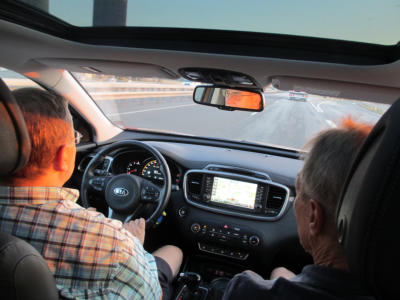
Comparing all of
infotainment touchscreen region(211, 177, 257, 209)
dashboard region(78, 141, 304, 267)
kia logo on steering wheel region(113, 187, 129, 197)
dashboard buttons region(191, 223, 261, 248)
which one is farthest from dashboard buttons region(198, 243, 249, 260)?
kia logo on steering wheel region(113, 187, 129, 197)

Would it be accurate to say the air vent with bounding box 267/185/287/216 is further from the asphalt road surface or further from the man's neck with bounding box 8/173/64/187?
the man's neck with bounding box 8/173/64/187

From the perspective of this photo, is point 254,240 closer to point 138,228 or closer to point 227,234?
point 227,234

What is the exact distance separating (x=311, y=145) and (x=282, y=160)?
2454 millimetres

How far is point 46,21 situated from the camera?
7.45ft

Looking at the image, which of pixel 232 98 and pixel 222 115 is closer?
pixel 232 98

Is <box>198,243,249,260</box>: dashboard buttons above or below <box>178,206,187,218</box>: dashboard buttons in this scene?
below

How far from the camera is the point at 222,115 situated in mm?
7582

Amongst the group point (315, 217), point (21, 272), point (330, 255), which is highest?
point (315, 217)

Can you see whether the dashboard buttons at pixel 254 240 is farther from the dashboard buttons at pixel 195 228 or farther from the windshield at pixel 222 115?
the windshield at pixel 222 115

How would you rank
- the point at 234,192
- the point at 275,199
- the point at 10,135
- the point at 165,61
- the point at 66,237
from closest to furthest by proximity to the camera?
the point at 10,135 → the point at 66,237 → the point at 165,61 → the point at 275,199 → the point at 234,192

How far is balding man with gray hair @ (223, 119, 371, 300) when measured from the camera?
124 cm

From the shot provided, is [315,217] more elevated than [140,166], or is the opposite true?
[315,217]

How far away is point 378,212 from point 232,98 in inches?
90.2

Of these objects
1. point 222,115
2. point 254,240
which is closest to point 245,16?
point 254,240
